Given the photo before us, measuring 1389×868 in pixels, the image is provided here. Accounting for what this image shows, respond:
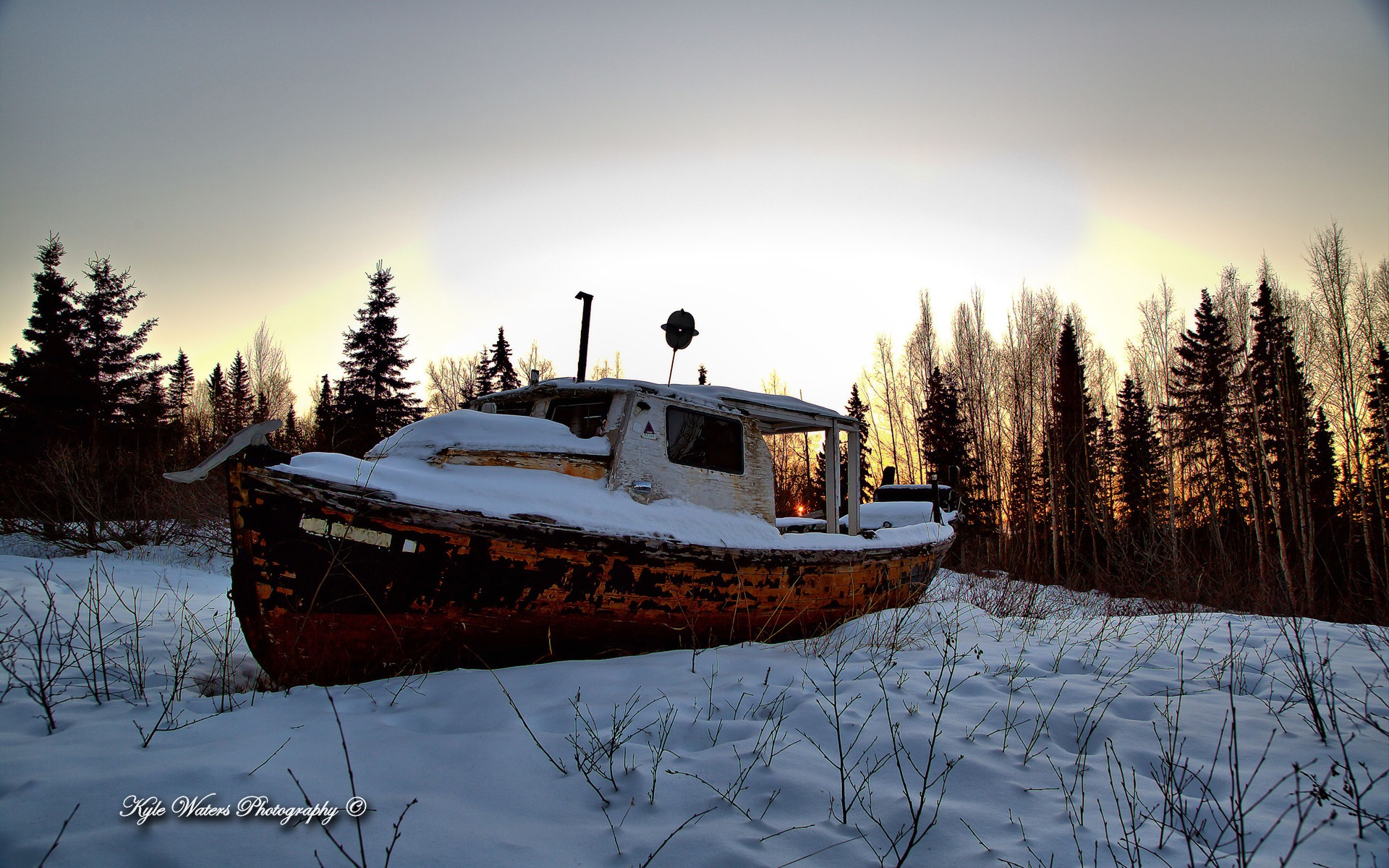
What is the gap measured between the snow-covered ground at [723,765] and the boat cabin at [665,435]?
1.57 metres

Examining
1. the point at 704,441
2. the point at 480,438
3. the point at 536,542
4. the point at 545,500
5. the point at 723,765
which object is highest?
the point at 704,441

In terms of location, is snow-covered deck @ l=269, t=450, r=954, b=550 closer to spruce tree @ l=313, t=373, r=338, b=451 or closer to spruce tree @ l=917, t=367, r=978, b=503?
spruce tree @ l=313, t=373, r=338, b=451

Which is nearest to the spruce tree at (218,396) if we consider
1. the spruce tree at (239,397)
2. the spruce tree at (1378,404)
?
the spruce tree at (239,397)

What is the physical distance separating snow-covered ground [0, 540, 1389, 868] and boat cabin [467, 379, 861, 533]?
1.57 m

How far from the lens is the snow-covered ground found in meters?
2.09

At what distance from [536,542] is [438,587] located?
67 cm

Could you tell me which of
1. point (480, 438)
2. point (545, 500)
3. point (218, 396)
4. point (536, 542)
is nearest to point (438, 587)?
point (536, 542)

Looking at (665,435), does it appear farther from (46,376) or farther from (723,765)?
(46,376)

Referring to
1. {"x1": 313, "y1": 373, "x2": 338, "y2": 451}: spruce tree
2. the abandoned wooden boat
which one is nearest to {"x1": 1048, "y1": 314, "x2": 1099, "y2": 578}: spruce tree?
the abandoned wooden boat

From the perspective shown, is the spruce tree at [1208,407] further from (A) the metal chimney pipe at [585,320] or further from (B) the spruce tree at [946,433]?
(A) the metal chimney pipe at [585,320]

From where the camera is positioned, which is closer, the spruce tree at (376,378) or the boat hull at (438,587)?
the boat hull at (438,587)

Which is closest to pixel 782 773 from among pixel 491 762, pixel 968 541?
pixel 491 762

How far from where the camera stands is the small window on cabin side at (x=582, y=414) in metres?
5.75

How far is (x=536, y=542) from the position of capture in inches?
169
